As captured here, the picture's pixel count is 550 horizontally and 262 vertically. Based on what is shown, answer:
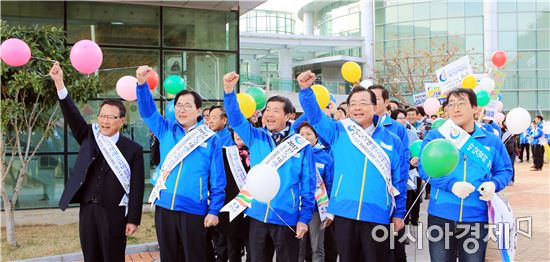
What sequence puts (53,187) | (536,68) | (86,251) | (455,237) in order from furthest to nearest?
(536,68) → (53,187) → (86,251) → (455,237)

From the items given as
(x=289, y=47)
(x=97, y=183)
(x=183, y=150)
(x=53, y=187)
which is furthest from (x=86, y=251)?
(x=289, y=47)

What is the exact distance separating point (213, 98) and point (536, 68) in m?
31.8

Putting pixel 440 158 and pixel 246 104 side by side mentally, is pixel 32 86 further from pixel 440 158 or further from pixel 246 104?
pixel 440 158

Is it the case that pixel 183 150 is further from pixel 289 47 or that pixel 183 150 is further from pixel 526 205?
pixel 289 47

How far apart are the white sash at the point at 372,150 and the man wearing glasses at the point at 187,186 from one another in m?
1.19

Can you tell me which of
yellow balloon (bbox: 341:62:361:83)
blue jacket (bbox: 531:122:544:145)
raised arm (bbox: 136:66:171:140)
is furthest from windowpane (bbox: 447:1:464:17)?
raised arm (bbox: 136:66:171:140)

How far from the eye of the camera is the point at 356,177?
13.3 feet

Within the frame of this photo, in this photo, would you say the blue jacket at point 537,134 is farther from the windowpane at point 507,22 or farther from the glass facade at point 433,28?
the windowpane at point 507,22

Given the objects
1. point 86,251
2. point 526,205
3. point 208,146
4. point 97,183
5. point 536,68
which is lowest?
point 526,205

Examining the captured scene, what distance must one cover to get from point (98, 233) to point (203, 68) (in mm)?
7137

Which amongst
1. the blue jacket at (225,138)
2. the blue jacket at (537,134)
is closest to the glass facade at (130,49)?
the blue jacket at (225,138)

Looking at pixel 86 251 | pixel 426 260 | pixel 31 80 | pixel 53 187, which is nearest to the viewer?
pixel 86 251

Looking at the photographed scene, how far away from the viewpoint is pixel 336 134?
13.8 feet

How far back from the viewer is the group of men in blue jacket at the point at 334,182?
3977 millimetres
